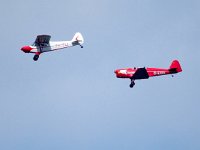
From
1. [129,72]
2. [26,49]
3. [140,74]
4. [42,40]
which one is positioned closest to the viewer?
[140,74]

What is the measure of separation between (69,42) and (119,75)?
12088 mm

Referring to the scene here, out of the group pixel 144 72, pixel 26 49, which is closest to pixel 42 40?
pixel 26 49

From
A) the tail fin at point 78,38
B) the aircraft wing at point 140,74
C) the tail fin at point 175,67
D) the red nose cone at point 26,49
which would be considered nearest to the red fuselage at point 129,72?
the aircraft wing at point 140,74

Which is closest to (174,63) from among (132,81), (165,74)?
(165,74)

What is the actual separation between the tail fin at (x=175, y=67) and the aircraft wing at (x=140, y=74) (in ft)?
14.3

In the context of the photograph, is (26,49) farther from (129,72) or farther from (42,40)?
(129,72)

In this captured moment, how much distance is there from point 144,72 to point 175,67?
17.7ft

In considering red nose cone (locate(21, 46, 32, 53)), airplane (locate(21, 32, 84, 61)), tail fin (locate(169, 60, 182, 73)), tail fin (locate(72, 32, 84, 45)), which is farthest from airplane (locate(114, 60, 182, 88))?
tail fin (locate(72, 32, 84, 45))

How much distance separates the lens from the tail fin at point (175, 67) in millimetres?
67062

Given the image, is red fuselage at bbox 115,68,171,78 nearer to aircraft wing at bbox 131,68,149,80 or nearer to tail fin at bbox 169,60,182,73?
aircraft wing at bbox 131,68,149,80

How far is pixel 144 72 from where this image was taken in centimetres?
6366

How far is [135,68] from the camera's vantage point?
64938 millimetres

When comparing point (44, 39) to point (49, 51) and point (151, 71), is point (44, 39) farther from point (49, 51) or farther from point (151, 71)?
point (151, 71)

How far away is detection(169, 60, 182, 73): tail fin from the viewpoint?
67062 millimetres
